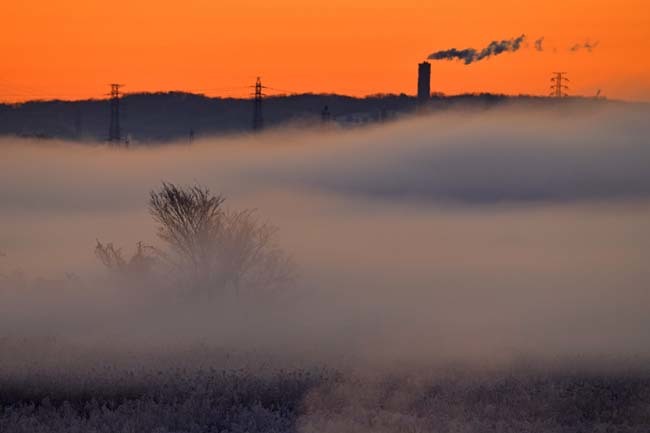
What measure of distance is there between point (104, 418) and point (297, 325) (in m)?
16.0

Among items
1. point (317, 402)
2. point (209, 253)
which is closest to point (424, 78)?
point (209, 253)

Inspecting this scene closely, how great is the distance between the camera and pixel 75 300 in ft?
139

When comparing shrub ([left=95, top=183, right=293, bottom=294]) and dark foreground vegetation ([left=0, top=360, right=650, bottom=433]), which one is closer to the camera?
dark foreground vegetation ([left=0, top=360, right=650, bottom=433])

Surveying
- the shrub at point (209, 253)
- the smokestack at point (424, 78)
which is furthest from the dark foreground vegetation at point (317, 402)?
the smokestack at point (424, 78)

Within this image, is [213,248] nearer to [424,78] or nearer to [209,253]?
[209,253]

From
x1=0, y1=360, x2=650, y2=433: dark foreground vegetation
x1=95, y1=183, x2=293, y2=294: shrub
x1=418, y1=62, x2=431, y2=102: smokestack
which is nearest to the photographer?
x1=0, y1=360, x2=650, y2=433: dark foreground vegetation

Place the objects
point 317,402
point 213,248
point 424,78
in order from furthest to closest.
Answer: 1. point 424,78
2. point 213,248
3. point 317,402

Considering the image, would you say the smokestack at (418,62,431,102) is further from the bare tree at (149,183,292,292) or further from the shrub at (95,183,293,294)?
the bare tree at (149,183,292,292)

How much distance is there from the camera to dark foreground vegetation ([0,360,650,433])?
53.4ft

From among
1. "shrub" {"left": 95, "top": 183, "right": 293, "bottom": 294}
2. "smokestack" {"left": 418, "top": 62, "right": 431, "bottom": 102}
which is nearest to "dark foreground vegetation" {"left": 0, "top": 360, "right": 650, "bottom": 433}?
"shrub" {"left": 95, "top": 183, "right": 293, "bottom": 294}

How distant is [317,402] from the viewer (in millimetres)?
17781

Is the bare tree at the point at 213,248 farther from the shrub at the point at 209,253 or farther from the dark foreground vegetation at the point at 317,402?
the dark foreground vegetation at the point at 317,402

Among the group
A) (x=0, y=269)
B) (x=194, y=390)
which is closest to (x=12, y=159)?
(x=0, y=269)

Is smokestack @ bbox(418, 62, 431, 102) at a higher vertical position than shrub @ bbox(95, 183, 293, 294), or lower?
higher
